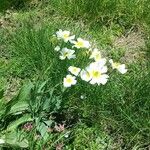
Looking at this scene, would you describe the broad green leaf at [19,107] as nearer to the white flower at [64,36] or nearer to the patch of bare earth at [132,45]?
the white flower at [64,36]

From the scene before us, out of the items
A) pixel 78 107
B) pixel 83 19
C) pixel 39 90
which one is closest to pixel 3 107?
pixel 39 90

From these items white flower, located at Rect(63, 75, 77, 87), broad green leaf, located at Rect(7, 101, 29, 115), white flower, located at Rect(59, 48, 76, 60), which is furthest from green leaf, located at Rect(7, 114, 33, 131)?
white flower, located at Rect(59, 48, 76, 60)

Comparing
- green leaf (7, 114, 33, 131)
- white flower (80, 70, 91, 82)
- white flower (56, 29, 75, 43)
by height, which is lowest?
green leaf (7, 114, 33, 131)

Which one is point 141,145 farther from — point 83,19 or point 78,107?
point 83,19

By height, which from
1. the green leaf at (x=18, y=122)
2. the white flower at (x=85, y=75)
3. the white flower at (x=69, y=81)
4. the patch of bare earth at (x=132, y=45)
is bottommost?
the green leaf at (x=18, y=122)

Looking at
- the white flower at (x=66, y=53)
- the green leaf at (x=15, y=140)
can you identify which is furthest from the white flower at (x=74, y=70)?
the green leaf at (x=15, y=140)

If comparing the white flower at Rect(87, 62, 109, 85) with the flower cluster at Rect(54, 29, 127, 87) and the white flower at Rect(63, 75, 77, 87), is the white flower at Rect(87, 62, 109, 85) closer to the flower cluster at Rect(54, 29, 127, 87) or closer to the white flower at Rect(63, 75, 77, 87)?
the flower cluster at Rect(54, 29, 127, 87)
